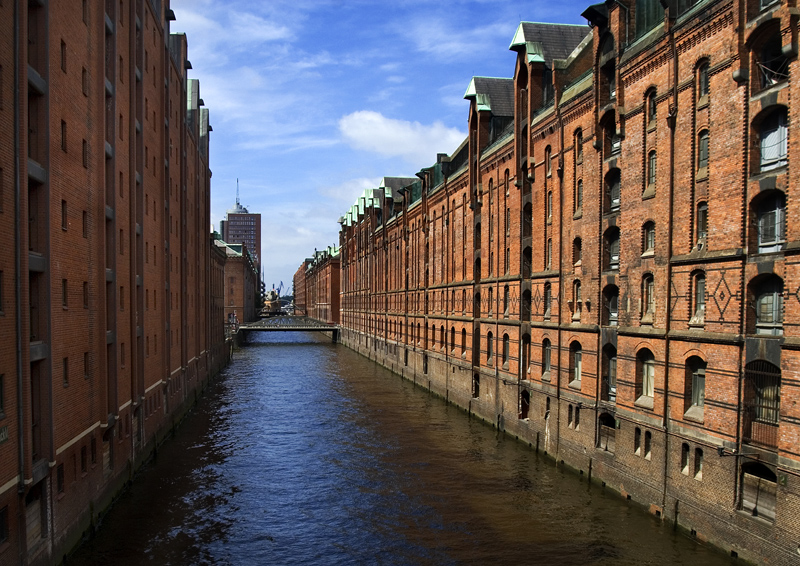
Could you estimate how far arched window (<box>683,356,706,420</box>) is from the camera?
19045 mm

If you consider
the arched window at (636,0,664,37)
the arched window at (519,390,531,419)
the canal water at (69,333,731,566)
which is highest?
the arched window at (636,0,664,37)

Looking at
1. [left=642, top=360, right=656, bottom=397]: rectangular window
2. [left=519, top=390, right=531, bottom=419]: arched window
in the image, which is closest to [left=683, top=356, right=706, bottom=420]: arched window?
[left=642, top=360, right=656, bottom=397]: rectangular window

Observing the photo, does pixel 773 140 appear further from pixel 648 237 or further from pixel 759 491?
pixel 759 491

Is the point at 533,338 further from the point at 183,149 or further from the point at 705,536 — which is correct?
the point at 183,149

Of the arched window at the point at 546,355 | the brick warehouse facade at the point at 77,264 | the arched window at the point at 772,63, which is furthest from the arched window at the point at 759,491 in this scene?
the brick warehouse facade at the point at 77,264

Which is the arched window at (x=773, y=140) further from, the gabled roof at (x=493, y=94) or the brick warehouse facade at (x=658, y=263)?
the gabled roof at (x=493, y=94)

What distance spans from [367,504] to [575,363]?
9954mm

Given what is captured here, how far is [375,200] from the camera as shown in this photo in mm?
84188

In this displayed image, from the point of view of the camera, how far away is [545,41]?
32844 millimetres

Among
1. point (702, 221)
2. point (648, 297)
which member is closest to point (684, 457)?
point (648, 297)

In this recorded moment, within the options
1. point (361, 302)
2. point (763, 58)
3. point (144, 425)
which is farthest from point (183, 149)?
point (361, 302)

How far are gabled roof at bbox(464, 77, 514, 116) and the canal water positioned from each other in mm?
17904

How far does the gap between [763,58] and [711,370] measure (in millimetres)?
8005

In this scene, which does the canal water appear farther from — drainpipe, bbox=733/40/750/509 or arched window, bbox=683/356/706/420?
arched window, bbox=683/356/706/420
